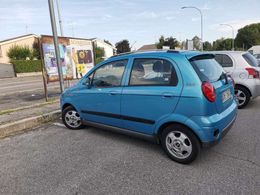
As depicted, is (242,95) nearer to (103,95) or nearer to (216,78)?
(216,78)

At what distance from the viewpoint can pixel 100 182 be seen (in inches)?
113

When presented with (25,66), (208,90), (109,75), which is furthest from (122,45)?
(208,90)

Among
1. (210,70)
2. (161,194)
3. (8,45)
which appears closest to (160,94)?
(210,70)

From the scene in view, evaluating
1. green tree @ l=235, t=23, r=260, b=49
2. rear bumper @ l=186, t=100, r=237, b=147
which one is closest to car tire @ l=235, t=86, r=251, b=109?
rear bumper @ l=186, t=100, r=237, b=147

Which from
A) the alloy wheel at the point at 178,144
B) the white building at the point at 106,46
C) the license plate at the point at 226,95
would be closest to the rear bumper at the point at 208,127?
the alloy wheel at the point at 178,144

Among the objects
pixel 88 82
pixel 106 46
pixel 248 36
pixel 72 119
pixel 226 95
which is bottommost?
pixel 72 119

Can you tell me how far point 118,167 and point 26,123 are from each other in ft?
9.80

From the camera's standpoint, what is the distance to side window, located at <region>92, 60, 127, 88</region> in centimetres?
389

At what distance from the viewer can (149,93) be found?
3373 millimetres

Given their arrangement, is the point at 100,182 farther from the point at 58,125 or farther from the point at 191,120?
the point at 58,125

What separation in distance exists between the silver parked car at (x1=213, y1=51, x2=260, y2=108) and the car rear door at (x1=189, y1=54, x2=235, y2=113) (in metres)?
2.65

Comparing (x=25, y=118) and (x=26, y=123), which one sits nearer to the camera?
(x=26, y=123)

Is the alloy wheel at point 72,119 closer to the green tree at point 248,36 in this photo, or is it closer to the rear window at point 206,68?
the rear window at point 206,68

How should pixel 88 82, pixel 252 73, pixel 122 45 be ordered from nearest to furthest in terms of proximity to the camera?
pixel 88 82 → pixel 252 73 → pixel 122 45
